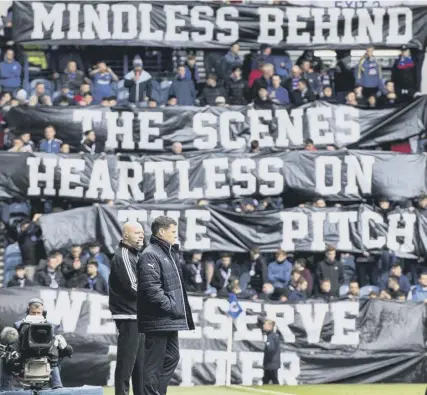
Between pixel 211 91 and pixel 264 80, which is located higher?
pixel 264 80

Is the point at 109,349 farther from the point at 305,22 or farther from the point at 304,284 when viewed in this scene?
the point at 305,22

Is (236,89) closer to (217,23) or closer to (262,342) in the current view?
(217,23)

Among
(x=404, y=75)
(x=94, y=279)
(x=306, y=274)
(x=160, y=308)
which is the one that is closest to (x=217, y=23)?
(x=404, y=75)

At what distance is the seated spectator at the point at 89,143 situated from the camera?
2658 cm

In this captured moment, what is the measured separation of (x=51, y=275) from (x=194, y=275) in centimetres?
259

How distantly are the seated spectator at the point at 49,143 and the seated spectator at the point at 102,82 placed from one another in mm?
1388

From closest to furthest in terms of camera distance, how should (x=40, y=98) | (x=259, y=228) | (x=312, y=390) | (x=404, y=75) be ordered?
(x=312, y=390) → (x=259, y=228) → (x=40, y=98) → (x=404, y=75)

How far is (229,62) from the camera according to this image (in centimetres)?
2789

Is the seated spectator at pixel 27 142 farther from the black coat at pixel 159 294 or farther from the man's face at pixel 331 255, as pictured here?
the black coat at pixel 159 294

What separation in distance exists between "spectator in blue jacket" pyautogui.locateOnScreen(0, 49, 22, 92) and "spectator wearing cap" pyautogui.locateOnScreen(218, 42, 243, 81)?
3.93 metres

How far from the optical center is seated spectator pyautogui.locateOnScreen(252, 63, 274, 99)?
27.5 m

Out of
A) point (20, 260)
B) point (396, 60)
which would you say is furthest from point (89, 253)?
point (396, 60)

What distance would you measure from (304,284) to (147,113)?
4852 millimetres

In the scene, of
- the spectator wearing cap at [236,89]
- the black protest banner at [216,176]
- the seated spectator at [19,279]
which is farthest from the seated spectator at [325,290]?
the seated spectator at [19,279]
